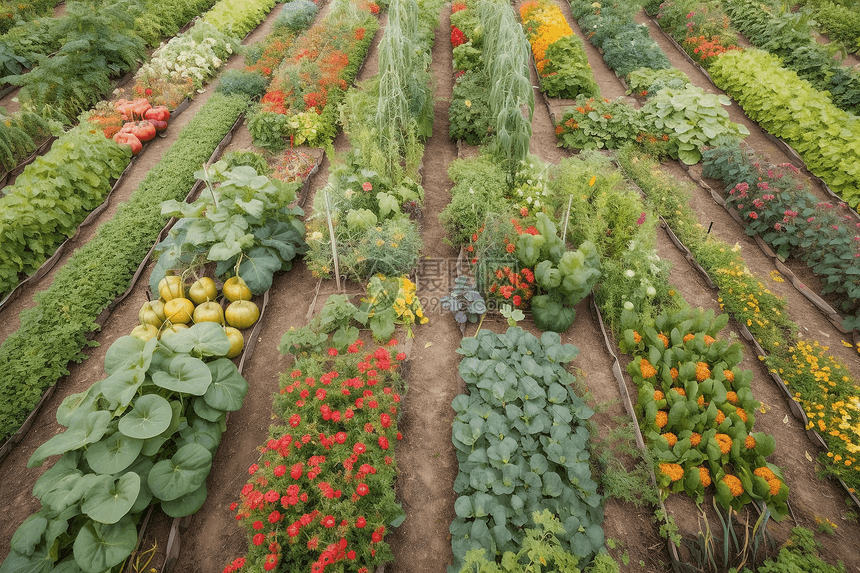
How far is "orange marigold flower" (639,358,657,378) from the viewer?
4.75 meters

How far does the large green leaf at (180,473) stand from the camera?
361 centimetres

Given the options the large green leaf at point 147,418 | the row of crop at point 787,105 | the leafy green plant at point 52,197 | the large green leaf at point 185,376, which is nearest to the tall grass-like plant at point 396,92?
the large green leaf at point 185,376

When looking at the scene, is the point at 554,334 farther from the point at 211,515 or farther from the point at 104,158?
the point at 104,158

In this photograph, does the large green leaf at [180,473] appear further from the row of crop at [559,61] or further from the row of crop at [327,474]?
the row of crop at [559,61]

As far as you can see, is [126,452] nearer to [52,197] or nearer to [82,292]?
[82,292]

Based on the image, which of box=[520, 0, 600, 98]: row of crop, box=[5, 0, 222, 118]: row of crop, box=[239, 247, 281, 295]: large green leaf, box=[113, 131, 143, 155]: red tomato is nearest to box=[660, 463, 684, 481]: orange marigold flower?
box=[239, 247, 281, 295]: large green leaf

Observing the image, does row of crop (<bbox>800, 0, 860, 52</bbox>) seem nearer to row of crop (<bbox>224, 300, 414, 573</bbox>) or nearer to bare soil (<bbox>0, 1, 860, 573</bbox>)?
bare soil (<bbox>0, 1, 860, 573</bbox>)

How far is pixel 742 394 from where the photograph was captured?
15.0ft

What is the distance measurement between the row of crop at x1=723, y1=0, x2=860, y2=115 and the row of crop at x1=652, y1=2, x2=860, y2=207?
0.54 meters

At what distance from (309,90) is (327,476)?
7871mm

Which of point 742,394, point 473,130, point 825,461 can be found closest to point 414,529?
point 742,394

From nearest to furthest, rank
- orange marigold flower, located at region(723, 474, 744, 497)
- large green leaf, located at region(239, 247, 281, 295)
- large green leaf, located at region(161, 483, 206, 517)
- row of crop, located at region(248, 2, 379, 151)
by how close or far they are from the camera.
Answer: large green leaf, located at region(161, 483, 206, 517)
orange marigold flower, located at region(723, 474, 744, 497)
large green leaf, located at region(239, 247, 281, 295)
row of crop, located at region(248, 2, 379, 151)

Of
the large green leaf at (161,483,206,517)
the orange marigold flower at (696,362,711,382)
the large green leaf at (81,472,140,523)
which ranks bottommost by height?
the large green leaf at (161,483,206,517)

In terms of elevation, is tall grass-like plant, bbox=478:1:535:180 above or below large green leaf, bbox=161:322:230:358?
above
